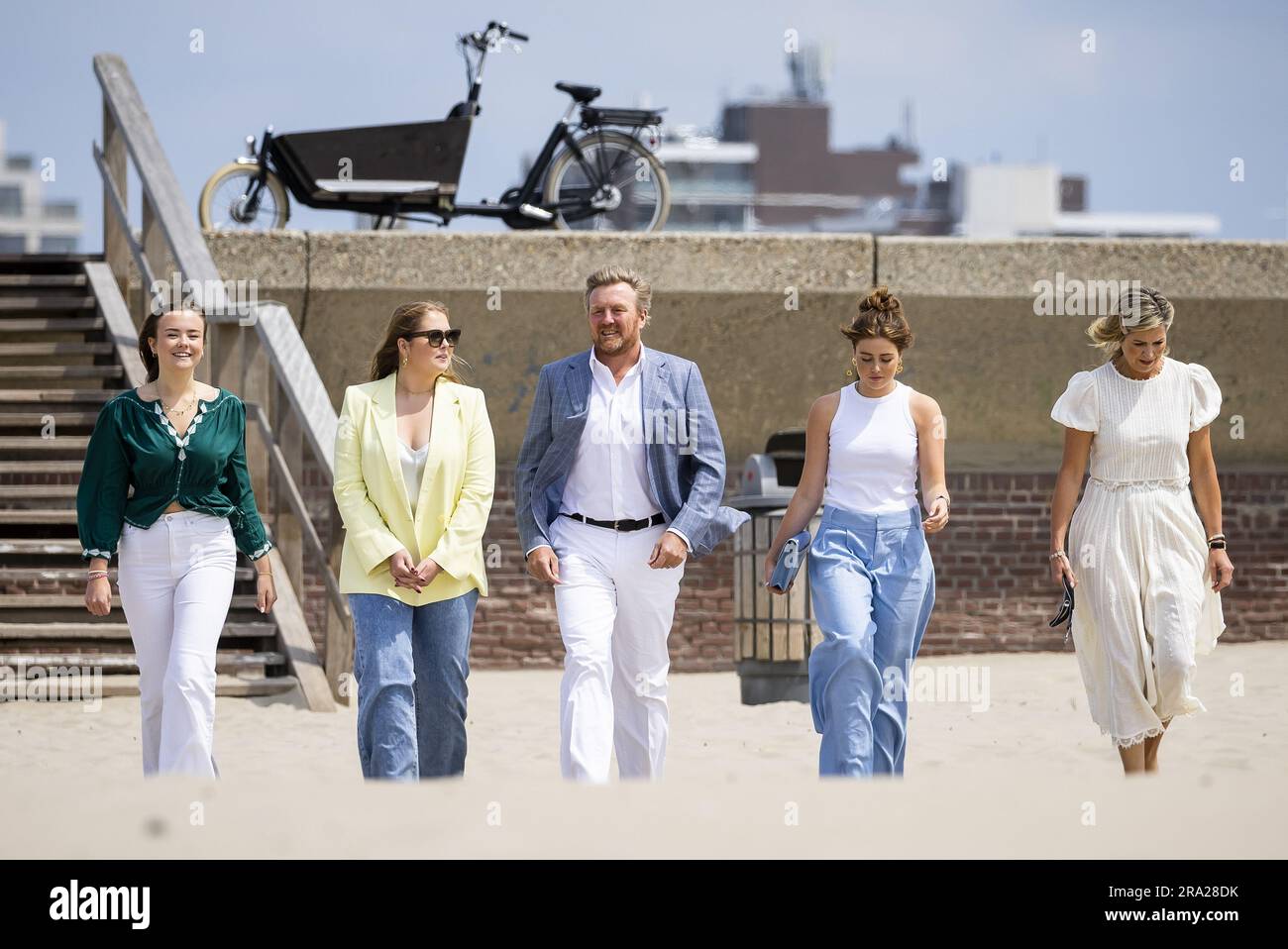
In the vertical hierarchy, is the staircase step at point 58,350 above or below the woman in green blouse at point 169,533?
above

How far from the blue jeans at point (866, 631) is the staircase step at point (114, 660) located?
12.5ft

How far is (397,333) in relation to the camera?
5.29m

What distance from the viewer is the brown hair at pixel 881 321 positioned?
5.39m

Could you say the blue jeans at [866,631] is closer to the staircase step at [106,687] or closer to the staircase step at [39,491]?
the staircase step at [106,687]

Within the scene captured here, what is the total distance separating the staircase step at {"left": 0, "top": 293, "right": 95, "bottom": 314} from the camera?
1013 cm

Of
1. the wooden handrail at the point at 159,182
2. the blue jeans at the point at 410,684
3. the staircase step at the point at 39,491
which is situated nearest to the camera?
the blue jeans at the point at 410,684

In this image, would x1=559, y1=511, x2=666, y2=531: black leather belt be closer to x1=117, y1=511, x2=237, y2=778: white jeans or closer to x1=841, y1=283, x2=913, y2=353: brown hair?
x1=841, y1=283, x2=913, y2=353: brown hair

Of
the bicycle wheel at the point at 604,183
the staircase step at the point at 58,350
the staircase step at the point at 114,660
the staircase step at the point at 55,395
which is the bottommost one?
the staircase step at the point at 114,660

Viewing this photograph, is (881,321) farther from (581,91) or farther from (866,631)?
(581,91)

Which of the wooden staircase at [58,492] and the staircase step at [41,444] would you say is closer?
the wooden staircase at [58,492]

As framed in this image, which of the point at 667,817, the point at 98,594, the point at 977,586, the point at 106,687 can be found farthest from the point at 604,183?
the point at 667,817

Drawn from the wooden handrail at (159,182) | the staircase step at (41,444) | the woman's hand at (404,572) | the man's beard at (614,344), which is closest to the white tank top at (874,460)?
the man's beard at (614,344)
